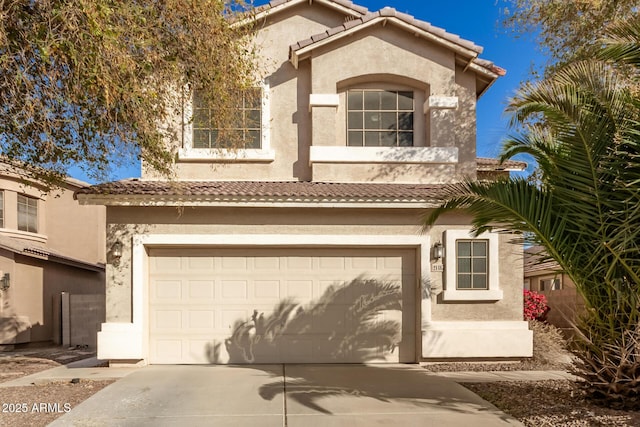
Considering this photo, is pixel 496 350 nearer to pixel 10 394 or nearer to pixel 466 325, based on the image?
pixel 466 325

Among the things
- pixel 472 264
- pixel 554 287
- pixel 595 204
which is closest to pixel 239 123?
pixel 472 264

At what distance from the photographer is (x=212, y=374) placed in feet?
27.4

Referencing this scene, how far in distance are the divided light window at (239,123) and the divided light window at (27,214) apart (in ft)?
33.4

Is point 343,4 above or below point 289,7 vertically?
above

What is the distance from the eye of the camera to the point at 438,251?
30.3ft

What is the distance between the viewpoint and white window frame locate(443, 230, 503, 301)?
9.22m

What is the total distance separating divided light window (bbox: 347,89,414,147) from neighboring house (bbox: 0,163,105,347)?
7.49 metres

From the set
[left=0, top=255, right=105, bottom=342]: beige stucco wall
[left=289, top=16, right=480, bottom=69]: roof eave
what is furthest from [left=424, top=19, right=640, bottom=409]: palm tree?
[left=0, top=255, right=105, bottom=342]: beige stucco wall

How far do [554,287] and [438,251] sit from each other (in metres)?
10.5

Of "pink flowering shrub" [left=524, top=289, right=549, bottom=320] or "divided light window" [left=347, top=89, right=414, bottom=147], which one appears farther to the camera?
"pink flowering shrub" [left=524, top=289, right=549, bottom=320]

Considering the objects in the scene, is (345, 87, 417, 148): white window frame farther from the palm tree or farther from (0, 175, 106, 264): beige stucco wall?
(0, 175, 106, 264): beige stucco wall

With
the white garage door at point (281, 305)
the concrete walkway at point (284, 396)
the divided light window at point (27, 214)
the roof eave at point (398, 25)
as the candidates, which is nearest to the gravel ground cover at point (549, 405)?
the concrete walkway at point (284, 396)

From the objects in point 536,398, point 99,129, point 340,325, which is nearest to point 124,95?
point 99,129

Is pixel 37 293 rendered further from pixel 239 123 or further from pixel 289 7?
pixel 289 7
